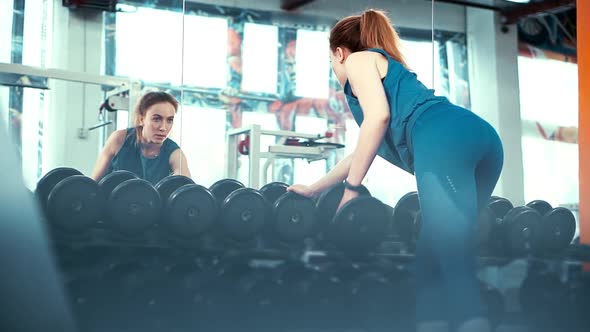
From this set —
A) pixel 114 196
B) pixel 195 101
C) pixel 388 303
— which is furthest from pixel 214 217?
pixel 195 101

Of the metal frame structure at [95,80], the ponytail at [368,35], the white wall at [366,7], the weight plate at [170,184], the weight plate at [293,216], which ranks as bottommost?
the weight plate at [293,216]

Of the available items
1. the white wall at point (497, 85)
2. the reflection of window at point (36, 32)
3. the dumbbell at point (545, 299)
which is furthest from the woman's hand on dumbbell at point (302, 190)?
the white wall at point (497, 85)

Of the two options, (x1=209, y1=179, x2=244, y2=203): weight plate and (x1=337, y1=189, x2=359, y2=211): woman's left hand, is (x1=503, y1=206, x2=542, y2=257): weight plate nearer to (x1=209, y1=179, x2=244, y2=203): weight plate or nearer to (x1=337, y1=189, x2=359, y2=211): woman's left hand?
(x1=337, y1=189, x2=359, y2=211): woman's left hand

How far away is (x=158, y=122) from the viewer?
3186mm

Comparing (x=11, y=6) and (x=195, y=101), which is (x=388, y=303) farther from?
(x=11, y=6)

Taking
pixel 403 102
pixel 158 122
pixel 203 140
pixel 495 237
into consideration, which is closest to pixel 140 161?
pixel 158 122

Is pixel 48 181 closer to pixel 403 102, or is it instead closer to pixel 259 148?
pixel 403 102

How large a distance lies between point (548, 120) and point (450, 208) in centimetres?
340

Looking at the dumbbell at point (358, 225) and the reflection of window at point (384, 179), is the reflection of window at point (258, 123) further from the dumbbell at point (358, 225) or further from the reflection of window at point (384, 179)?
the dumbbell at point (358, 225)

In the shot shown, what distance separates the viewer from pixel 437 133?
1585 millimetres

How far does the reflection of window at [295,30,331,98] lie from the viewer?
13.2 ft

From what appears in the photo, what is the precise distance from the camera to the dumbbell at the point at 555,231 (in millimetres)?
2572

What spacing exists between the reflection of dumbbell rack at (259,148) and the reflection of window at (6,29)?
1169mm

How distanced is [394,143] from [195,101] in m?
2.05
